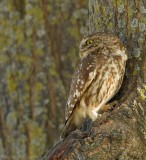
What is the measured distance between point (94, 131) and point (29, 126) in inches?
119

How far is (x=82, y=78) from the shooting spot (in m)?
4.94

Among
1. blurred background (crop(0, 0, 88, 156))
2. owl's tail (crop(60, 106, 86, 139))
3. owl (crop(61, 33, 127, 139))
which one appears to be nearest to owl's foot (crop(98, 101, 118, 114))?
owl (crop(61, 33, 127, 139))

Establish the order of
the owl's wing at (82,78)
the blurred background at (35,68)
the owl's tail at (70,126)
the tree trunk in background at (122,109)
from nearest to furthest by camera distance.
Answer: the tree trunk in background at (122,109), the owl's wing at (82,78), the owl's tail at (70,126), the blurred background at (35,68)

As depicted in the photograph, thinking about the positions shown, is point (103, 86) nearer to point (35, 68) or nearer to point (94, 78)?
point (94, 78)

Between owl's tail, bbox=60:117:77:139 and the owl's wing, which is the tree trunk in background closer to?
the owl's wing

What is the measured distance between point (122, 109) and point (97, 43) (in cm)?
73

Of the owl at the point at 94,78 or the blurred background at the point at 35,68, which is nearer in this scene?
the owl at the point at 94,78

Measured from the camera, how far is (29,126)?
7211 millimetres

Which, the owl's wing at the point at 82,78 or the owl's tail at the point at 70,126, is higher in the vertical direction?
the owl's wing at the point at 82,78

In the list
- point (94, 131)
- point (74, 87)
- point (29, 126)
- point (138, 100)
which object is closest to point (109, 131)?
point (94, 131)

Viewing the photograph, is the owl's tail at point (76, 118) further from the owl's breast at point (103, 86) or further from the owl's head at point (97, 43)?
the owl's head at point (97, 43)

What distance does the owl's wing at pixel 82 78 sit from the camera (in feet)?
16.1

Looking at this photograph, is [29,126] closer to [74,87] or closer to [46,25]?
[46,25]

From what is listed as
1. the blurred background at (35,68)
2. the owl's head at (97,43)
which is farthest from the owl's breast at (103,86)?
the blurred background at (35,68)
